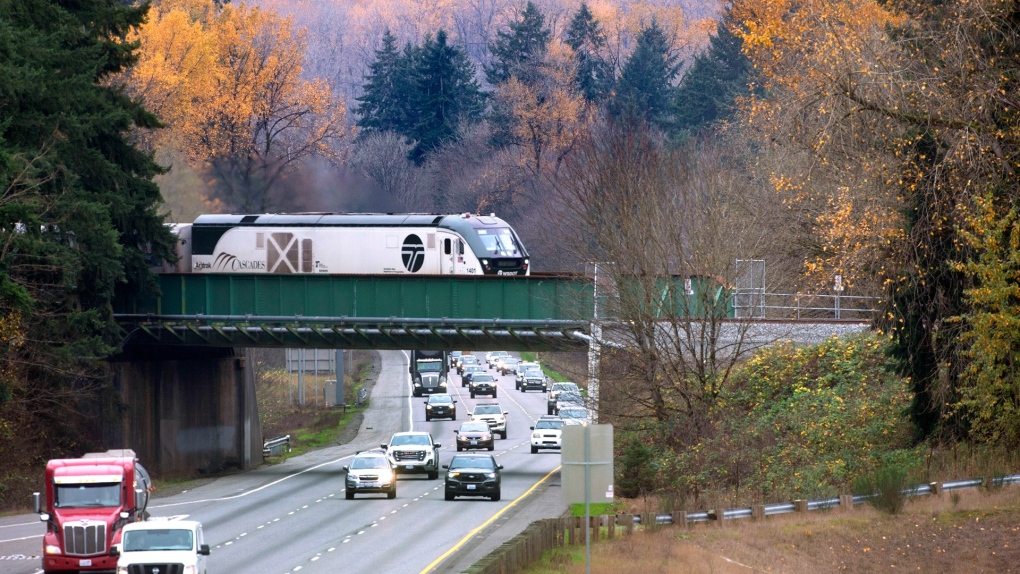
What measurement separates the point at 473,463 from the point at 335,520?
6.01 metres

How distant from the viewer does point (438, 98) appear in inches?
4289

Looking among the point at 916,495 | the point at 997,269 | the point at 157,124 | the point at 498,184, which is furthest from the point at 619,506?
the point at 498,184

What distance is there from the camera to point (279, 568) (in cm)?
2505

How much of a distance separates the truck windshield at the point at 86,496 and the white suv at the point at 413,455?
20.3 meters

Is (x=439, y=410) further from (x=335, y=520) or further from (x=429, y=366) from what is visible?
(x=335, y=520)

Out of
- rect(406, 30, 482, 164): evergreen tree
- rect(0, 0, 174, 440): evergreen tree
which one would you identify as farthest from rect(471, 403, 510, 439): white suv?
rect(406, 30, 482, 164): evergreen tree

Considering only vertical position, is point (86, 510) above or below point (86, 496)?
below

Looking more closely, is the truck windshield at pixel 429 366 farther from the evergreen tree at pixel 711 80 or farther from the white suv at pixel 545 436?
the white suv at pixel 545 436

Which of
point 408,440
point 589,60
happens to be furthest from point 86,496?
point 589,60

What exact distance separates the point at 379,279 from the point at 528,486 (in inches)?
370

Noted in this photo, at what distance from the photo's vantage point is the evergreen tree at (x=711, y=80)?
92000 millimetres

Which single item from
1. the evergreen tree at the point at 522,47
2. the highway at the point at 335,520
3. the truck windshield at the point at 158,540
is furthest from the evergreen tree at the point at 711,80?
the truck windshield at the point at 158,540

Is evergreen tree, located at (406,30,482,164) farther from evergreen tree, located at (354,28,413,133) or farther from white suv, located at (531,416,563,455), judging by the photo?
white suv, located at (531,416,563,455)

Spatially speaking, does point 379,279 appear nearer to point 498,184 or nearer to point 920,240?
point 920,240
